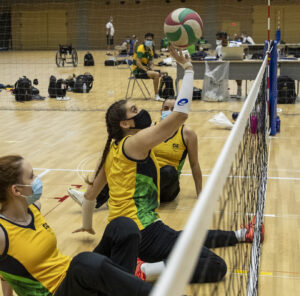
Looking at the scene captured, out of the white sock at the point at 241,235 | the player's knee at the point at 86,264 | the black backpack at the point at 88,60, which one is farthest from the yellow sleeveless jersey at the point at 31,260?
the black backpack at the point at 88,60

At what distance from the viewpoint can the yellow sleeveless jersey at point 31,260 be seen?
2.58 metres

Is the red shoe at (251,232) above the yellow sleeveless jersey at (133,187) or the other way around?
the other way around

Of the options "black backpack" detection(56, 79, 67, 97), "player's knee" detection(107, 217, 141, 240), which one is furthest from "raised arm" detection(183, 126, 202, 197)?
"black backpack" detection(56, 79, 67, 97)

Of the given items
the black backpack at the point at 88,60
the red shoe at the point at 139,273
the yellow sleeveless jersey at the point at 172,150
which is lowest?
the red shoe at the point at 139,273

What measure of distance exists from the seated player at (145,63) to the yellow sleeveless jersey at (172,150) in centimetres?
742

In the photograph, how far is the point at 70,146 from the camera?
7.94 m

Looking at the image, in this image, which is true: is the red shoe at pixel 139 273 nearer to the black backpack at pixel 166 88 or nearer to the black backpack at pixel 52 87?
the black backpack at pixel 166 88

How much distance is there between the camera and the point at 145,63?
1280cm

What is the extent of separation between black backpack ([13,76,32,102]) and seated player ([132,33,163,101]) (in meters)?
2.58

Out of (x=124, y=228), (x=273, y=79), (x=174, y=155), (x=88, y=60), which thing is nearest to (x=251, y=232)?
(x=174, y=155)

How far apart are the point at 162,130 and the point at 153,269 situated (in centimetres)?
87

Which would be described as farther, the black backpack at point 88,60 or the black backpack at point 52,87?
the black backpack at point 88,60

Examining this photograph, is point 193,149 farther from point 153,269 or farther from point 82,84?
point 82,84

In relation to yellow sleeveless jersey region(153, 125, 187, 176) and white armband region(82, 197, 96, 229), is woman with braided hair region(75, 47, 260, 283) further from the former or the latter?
yellow sleeveless jersey region(153, 125, 187, 176)
